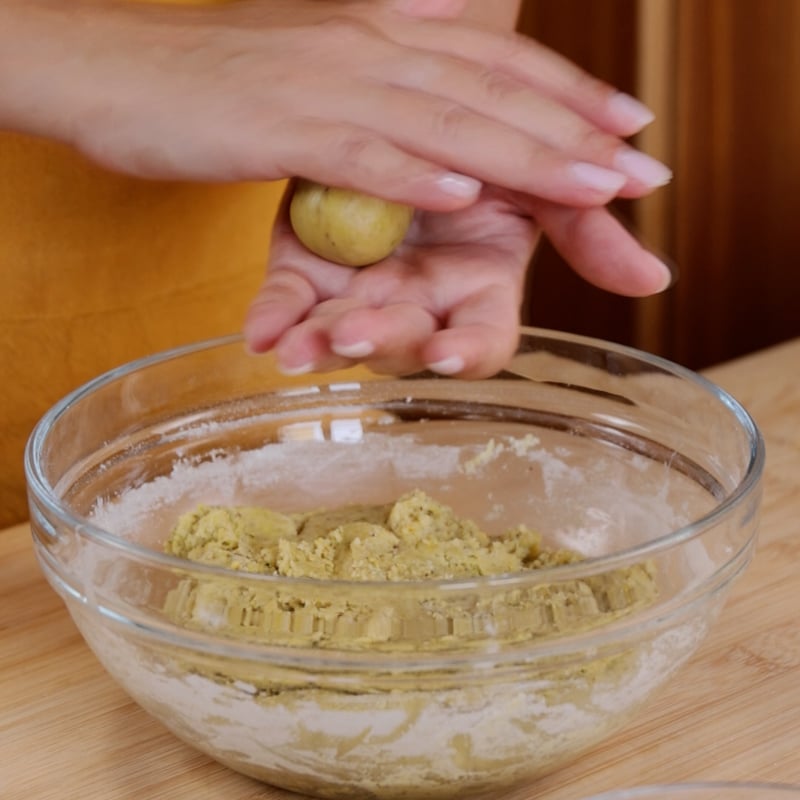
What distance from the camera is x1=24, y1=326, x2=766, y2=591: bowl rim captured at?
596 millimetres

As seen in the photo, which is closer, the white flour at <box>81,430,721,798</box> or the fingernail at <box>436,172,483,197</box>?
the white flour at <box>81,430,721,798</box>

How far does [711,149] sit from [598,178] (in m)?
1.84

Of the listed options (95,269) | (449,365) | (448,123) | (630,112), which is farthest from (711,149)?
(449,365)

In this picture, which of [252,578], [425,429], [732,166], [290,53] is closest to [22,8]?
[290,53]

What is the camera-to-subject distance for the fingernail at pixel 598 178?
804 millimetres

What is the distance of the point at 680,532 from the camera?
643 mm

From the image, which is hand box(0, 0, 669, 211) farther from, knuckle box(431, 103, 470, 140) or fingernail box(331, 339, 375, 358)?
fingernail box(331, 339, 375, 358)

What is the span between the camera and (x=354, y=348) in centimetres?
75

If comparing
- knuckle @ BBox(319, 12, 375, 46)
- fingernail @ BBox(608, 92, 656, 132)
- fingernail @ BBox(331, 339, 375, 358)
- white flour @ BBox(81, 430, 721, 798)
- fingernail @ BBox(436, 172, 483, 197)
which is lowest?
white flour @ BBox(81, 430, 721, 798)

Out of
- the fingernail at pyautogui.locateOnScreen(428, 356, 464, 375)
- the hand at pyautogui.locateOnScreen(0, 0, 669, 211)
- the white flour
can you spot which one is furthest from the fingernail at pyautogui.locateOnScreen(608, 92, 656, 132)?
the white flour

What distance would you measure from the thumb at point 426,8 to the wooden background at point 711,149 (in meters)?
1.54

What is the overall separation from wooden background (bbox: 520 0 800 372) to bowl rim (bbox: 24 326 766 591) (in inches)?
66.5

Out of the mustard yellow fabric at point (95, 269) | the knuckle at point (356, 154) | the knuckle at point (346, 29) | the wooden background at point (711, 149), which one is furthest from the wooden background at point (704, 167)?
the knuckle at point (356, 154)

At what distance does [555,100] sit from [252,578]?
0.46 metres
